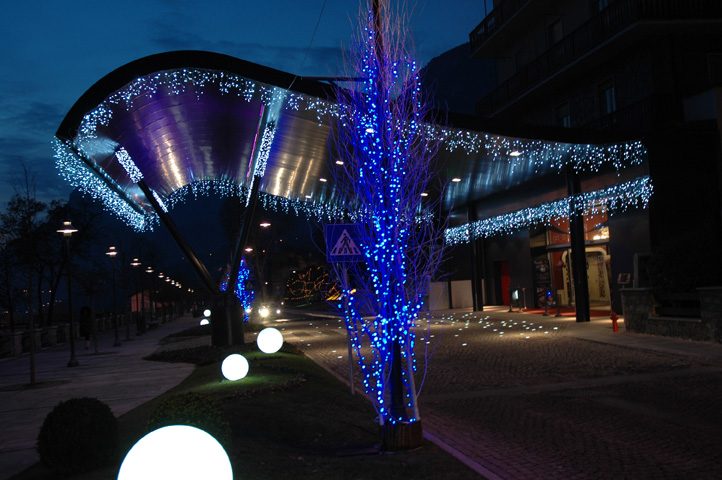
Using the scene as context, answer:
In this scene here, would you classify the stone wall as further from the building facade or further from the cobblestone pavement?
the building facade

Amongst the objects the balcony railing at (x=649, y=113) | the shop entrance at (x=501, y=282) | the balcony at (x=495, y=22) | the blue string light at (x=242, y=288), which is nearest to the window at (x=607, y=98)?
the balcony railing at (x=649, y=113)

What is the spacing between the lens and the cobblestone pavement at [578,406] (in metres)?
6.77

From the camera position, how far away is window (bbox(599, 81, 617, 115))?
90.8ft

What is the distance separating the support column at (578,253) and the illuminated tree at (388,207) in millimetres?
18235

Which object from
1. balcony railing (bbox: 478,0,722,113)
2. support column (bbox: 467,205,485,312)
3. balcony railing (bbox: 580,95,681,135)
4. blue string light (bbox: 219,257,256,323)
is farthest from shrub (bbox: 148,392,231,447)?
support column (bbox: 467,205,485,312)

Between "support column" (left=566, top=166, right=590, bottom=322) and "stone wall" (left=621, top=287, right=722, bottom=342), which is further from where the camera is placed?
"support column" (left=566, top=166, right=590, bottom=322)

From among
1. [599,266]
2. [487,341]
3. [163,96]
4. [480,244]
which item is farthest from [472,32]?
[163,96]

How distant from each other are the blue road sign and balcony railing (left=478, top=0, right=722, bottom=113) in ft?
61.8

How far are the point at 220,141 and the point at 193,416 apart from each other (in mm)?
14926

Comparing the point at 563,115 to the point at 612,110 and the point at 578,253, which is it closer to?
the point at 612,110

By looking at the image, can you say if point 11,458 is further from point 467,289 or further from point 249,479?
point 467,289

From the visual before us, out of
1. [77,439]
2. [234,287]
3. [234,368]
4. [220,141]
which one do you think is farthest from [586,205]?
[77,439]

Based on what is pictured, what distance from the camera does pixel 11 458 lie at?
8445mm

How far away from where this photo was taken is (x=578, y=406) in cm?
984
